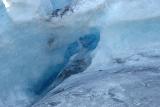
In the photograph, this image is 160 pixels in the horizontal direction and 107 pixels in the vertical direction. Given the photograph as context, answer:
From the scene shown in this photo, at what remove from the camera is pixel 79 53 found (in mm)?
2197

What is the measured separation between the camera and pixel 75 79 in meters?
1.93

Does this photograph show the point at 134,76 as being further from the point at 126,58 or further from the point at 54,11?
the point at 54,11

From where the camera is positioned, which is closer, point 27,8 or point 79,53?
point 79,53

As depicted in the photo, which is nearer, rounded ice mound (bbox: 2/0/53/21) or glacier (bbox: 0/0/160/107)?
glacier (bbox: 0/0/160/107)

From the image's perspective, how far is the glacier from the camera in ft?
5.40

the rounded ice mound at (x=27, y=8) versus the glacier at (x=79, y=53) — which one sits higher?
the rounded ice mound at (x=27, y=8)

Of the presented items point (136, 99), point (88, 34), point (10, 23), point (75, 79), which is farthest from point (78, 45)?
point (136, 99)

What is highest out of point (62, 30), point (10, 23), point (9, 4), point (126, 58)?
point (9, 4)

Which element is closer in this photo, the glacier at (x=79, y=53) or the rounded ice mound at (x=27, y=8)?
the glacier at (x=79, y=53)

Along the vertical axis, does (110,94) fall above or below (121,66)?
below

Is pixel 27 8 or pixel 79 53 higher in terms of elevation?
pixel 27 8

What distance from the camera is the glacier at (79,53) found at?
165 centimetres

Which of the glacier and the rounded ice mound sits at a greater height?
the rounded ice mound

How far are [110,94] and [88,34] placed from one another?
0.78 m
